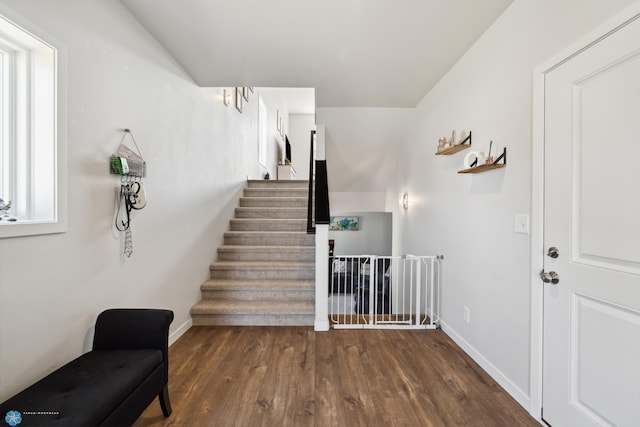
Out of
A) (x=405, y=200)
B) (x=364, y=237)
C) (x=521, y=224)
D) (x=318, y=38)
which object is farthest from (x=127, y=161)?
(x=364, y=237)

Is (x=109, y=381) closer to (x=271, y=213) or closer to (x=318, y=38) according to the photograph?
(x=318, y=38)

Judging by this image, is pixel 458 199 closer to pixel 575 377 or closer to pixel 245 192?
pixel 575 377

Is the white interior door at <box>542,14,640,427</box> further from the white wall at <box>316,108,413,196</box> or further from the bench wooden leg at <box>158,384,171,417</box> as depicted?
the white wall at <box>316,108,413,196</box>

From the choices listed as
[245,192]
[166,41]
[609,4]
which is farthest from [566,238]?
[245,192]

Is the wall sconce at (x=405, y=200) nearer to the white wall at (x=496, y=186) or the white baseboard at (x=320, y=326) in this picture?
the white wall at (x=496, y=186)

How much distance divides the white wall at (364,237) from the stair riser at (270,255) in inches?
170

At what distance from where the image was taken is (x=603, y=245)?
1330mm

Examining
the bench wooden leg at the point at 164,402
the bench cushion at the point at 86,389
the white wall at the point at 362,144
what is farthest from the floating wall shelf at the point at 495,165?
the bench wooden leg at the point at 164,402

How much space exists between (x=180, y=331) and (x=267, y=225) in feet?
6.24

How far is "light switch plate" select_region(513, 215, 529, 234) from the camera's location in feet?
5.74

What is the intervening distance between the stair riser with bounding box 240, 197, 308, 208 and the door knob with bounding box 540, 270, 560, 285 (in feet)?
11.5

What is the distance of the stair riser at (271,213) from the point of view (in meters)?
4.55

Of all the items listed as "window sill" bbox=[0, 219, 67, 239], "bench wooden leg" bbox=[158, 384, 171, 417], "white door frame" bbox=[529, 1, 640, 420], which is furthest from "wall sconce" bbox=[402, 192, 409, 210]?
"window sill" bbox=[0, 219, 67, 239]

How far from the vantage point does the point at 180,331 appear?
2771 millimetres
